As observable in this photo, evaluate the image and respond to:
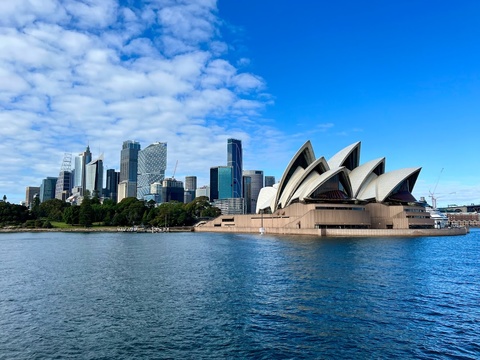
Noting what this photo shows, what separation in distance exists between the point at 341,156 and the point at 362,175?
5.92 metres

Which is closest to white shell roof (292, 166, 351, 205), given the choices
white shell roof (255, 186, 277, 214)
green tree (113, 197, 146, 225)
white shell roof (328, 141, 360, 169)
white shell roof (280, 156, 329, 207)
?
white shell roof (280, 156, 329, 207)

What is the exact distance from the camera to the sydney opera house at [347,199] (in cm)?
7256

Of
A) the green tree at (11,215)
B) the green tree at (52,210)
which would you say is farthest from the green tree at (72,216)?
the green tree at (52,210)

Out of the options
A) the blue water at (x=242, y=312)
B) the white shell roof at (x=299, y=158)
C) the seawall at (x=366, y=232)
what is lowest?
the blue water at (x=242, y=312)

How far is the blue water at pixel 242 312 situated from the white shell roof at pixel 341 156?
2011 inches

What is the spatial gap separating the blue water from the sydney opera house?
1685 inches

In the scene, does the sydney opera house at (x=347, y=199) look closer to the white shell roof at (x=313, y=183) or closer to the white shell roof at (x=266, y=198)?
the white shell roof at (x=313, y=183)

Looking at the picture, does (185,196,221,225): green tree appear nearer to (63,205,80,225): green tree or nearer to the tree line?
the tree line

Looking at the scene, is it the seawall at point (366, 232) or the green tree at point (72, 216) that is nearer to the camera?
the seawall at point (366, 232)

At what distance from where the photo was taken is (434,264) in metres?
31.3

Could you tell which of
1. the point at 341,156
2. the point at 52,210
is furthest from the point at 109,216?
the point at 341,156

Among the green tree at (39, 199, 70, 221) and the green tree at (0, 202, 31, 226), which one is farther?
the green tree at (39, 199, 70, 221)

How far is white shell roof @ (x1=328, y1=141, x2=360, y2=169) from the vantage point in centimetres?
7944

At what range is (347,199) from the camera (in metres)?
76.1
